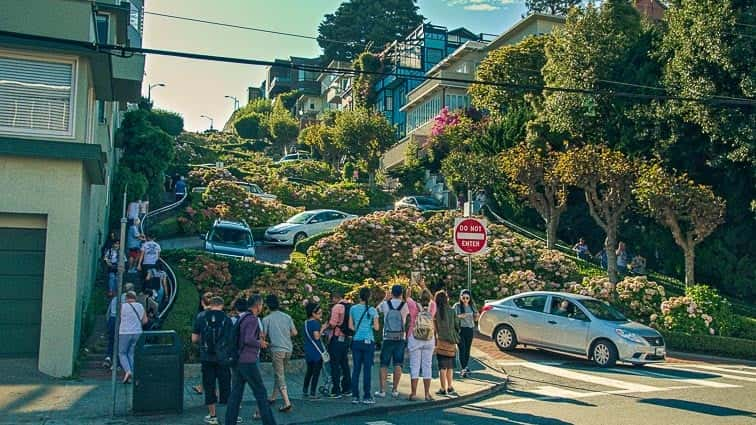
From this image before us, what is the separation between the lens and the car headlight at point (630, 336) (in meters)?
17.1

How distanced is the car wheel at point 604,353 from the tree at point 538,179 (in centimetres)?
1158

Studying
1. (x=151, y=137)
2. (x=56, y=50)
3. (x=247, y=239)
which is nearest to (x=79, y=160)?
(x=56, y=50)

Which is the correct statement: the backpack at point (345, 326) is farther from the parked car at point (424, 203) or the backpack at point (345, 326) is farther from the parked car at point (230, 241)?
the parked car at point (424, 203)

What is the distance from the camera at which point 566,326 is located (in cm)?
1792

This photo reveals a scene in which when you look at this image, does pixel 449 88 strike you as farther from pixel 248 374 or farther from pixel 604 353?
pixel 248 374

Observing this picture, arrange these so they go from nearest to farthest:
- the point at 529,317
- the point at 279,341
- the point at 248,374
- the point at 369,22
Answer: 1. the point at 248,374
2. the point at 279,341
3. the point at 529,317
4. the point at 369,22

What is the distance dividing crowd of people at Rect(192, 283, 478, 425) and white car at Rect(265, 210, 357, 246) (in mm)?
19386

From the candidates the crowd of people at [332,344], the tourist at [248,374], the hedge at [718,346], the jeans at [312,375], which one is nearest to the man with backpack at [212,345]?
the crowd of people at [332,344]

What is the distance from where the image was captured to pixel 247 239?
2811cm

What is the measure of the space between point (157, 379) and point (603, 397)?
23.4ft

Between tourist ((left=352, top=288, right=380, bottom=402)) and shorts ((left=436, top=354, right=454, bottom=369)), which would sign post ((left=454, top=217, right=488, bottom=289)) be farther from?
tourist ((left=352, top=288, right=380, bottom=402))

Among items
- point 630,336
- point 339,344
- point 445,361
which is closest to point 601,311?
point 630,336

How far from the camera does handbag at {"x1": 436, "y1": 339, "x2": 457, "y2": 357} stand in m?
13.1

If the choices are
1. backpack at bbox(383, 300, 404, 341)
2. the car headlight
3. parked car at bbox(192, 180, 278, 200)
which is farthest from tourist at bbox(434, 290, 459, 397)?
parked car at bbox(192, 180, 278, 200)
